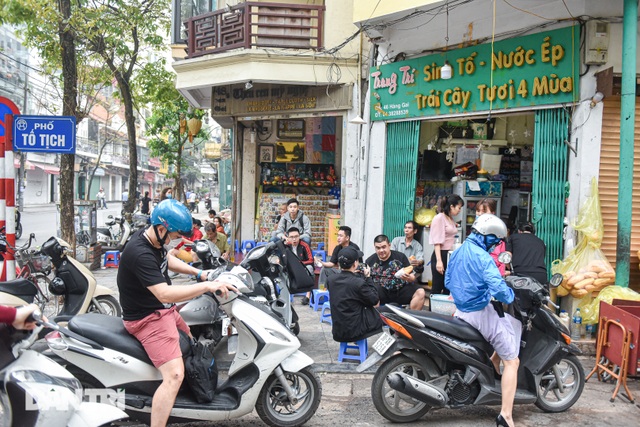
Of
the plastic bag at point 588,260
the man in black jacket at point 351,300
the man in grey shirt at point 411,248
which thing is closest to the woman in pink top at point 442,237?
the man in grey shirt at point 411,248

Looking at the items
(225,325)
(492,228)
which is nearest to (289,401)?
(225,325)

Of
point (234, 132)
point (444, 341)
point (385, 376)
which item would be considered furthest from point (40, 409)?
point (234, 132)

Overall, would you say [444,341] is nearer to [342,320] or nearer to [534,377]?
[534,377]

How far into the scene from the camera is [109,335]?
12.3 ft

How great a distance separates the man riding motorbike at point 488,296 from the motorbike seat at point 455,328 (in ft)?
0.17

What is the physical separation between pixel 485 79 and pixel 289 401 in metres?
5.81

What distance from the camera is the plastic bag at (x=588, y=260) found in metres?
6.54

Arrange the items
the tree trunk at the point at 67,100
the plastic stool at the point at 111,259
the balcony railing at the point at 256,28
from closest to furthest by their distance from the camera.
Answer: the tree trunk at the point at 67,100 < the balcony railing at the point at 256,28 < the plastic stool at the point at 111,259

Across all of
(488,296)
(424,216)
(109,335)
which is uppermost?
(424,216)

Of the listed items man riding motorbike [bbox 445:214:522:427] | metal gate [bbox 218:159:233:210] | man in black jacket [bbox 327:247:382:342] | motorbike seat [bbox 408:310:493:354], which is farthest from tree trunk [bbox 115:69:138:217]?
man riding motorbike [bbox 445:214:522:427]

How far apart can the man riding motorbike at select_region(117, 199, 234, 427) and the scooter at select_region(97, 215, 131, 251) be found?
30.2 ft

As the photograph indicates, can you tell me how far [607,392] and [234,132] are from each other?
949 cm

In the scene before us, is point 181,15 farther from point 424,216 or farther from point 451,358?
point 451,358

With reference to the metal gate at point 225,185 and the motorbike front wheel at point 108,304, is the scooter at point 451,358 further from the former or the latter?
the metal gate at point 225,185
